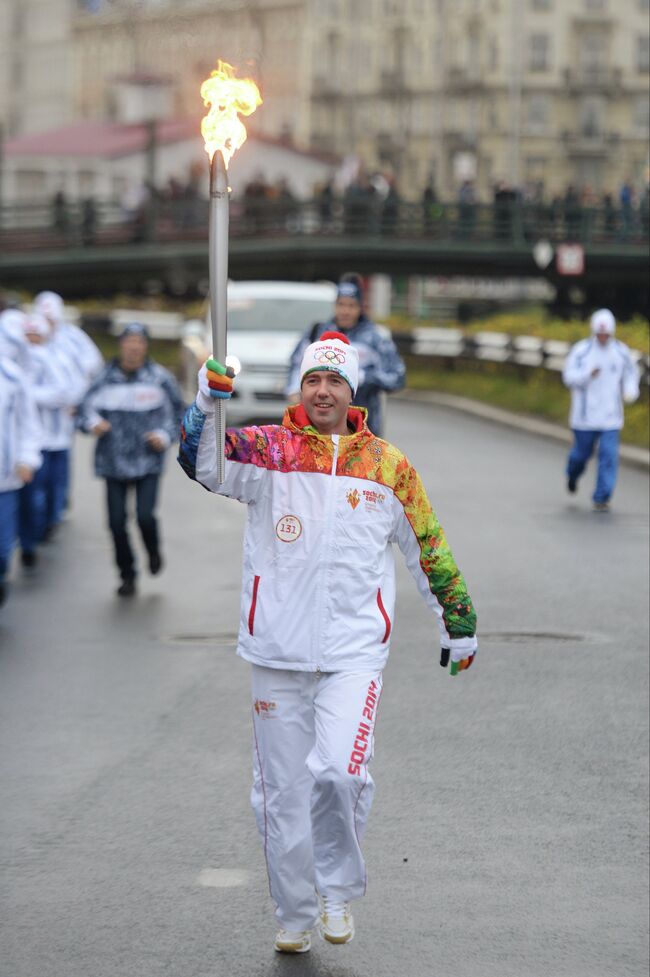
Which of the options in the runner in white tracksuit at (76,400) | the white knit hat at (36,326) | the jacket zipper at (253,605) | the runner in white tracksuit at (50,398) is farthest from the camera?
the runner in white tracksuit at (76,400)

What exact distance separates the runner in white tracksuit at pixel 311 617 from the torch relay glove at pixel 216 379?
0.12m

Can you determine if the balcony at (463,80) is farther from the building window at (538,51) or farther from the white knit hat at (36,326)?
the white knit hat at (36,326)

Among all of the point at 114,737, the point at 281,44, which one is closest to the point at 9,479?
the point at 114,737

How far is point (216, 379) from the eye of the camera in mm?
5703

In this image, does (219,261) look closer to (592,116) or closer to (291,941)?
(291,941)

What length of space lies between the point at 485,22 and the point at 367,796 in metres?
99.3

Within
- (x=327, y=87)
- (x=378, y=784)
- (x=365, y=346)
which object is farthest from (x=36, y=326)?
(x=327, y=87)

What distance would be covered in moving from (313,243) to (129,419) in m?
32.5

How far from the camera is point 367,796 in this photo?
5938 mm

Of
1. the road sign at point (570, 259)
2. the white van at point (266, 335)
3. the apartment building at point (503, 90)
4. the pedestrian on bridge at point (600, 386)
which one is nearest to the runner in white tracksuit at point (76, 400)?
the pedestrian on bridge at point (600, 386)

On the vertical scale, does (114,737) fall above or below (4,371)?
below

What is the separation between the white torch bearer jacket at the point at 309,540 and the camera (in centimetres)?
593

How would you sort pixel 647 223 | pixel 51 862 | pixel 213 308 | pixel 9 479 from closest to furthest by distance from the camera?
pixel 213 308
pixel 51 862
pixel 9 479
pixel 647 223

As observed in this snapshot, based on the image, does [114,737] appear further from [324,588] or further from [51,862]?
[324,588]
